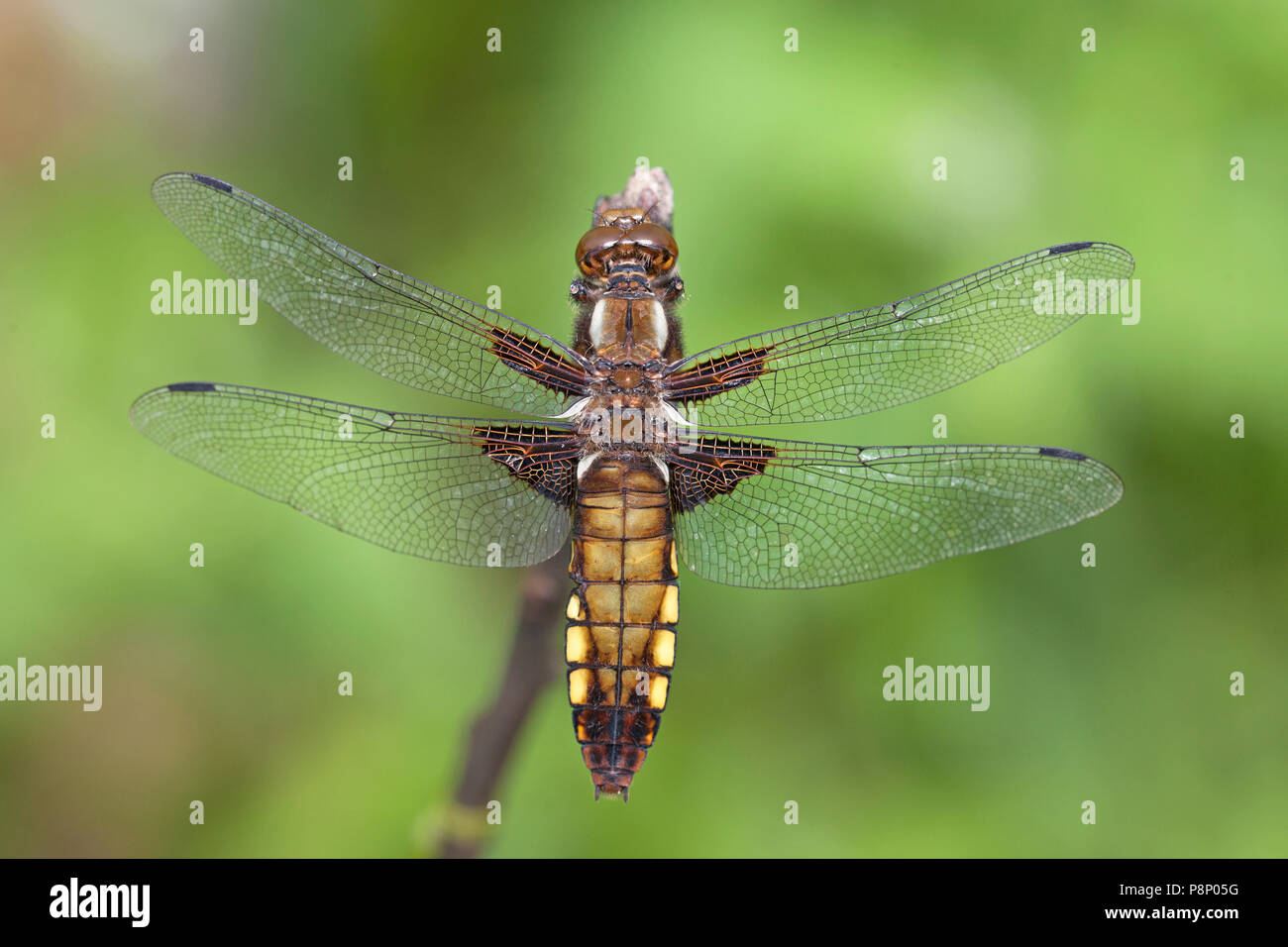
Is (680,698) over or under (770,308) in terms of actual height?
under

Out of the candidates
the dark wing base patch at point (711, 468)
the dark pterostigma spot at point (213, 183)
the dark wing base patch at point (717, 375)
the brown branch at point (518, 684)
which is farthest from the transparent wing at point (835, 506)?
the dark pterostigma spot at point (213, 183)

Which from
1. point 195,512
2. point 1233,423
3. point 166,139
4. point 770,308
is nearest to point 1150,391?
point 1233,423

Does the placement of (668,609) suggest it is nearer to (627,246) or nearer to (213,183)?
(627,246)

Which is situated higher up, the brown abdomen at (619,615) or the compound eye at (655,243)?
the compound eye at (655,243)

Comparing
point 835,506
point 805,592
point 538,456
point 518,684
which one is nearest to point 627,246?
point 538,456

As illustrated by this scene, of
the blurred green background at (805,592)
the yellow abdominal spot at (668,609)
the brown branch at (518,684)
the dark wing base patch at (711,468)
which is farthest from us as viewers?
the blurred green background at (805,592)

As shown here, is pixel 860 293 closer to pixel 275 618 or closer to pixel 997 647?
pixel 997 647

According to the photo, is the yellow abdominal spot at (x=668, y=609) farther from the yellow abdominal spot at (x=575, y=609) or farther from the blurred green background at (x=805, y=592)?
the blurred green background at (x=805, y=592)
